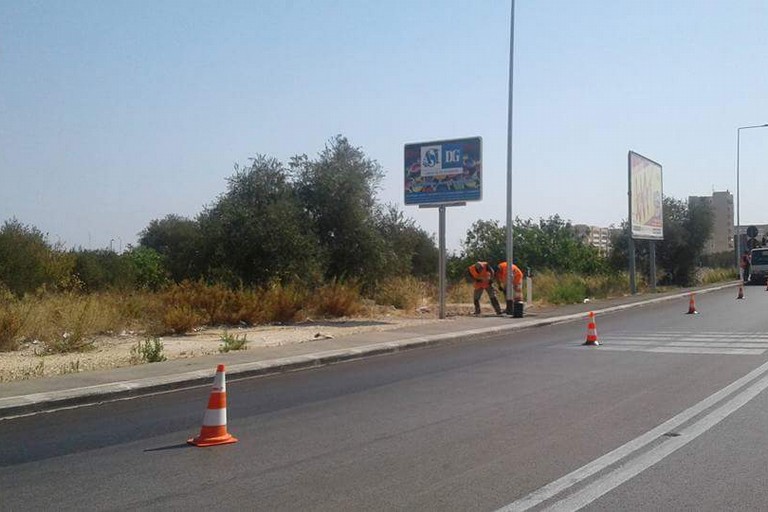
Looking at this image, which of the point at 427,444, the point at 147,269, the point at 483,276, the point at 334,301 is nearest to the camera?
the point at 427,444

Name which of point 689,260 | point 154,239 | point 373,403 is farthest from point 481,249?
point 373,403

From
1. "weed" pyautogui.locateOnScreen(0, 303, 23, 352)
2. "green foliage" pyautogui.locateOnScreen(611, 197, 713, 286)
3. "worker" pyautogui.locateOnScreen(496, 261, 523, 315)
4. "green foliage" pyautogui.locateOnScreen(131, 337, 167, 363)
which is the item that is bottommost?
"green foliage" pyautogui.locateOnScreen(131, 337, 167, 363)

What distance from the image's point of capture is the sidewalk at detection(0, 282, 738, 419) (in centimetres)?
1128

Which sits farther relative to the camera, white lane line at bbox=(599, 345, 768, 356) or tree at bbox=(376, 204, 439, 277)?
tree at bbox=(376, 204, 439, 277)

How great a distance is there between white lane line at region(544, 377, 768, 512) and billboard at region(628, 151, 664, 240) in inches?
1183

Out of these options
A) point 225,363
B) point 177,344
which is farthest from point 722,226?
point 225,363

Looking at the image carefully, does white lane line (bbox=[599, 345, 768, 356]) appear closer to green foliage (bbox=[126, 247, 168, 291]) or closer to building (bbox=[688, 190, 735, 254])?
green foliage (bbox=[126, 247, 168, 291])

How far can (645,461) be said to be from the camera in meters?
7.54

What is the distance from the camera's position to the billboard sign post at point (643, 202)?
3956 cm

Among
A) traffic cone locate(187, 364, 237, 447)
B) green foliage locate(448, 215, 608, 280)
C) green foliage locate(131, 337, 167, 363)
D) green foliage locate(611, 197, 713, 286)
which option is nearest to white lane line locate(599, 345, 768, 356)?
green foliage locate(131, 337, 167, 363)

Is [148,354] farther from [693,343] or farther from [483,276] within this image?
[483,276]

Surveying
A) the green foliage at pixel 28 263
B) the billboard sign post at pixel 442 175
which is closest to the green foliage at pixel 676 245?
the billboard sign post at pixel 442 175

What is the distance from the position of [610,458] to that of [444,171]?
1735cm

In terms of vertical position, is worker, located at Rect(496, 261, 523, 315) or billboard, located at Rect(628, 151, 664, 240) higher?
billboard, located at Rect(628, 151, 664, 240)
